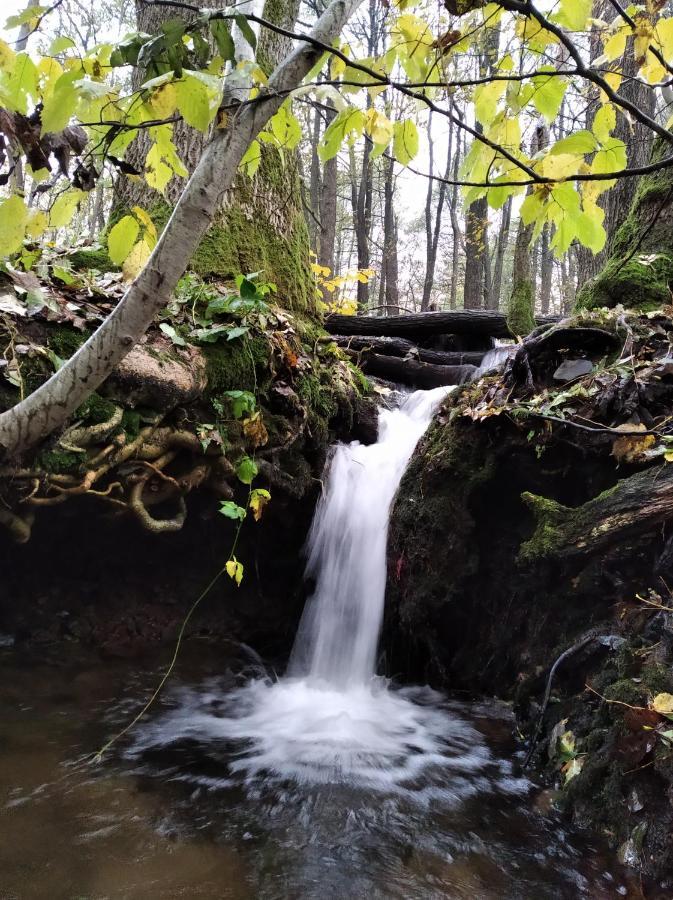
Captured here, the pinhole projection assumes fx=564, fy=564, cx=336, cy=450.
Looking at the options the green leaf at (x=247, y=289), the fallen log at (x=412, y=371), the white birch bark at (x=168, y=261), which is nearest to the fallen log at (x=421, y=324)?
the fallen log at (x=412, y=371)

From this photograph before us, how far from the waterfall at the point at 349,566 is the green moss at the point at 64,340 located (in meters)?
2.37

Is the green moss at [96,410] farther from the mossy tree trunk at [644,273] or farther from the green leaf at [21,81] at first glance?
the mossy tree trunk at [644,273]

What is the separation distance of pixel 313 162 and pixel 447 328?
43.5 feet

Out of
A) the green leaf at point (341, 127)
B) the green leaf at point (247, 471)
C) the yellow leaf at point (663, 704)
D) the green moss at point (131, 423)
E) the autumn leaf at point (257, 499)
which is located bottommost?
the yellow leaf at point (663, 704)

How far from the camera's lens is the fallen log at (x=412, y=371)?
6.61m

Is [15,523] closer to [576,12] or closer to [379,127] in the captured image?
[379,127]

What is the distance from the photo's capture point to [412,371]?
22.1ft

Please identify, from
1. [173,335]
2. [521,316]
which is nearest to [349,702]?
[173,335]

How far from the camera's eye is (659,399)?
3186 mm

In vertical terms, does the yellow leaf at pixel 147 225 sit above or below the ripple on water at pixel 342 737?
above

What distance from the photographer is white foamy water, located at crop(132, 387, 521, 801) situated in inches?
117

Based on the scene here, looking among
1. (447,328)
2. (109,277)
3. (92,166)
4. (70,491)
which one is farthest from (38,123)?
(447,328)

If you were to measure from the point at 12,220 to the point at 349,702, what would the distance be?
3.70m

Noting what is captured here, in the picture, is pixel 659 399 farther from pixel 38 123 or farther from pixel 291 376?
pixel 38 123
